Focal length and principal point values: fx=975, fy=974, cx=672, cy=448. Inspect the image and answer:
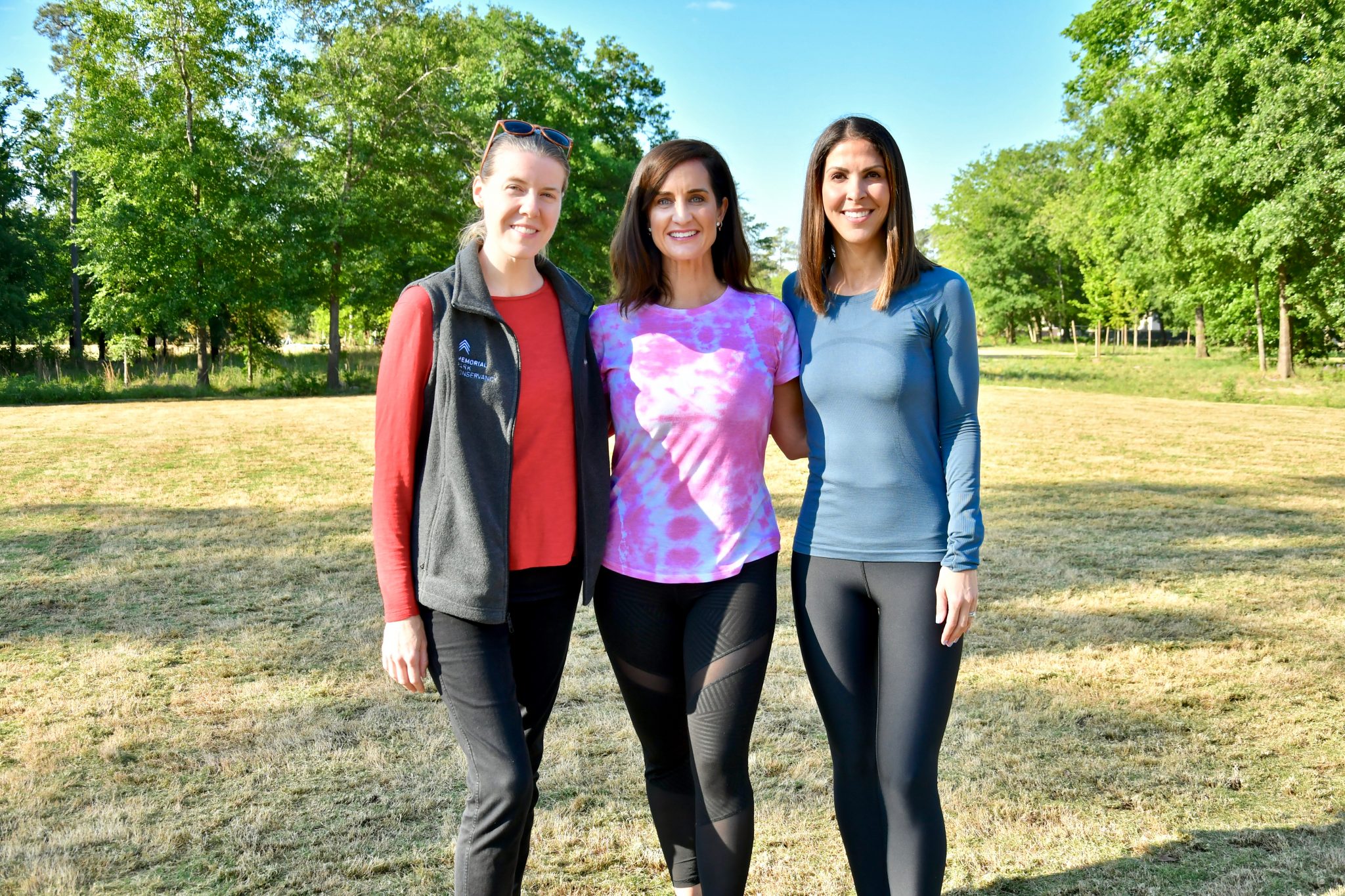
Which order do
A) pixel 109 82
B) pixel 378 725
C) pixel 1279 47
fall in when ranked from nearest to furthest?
pixel 378 725 → pixel 1279 47 → pixel 109 82

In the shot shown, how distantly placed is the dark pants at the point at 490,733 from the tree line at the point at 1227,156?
22291 mm

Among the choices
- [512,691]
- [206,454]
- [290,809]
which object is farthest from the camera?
[206,454]

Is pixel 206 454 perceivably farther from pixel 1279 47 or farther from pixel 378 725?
pixel 1279 47

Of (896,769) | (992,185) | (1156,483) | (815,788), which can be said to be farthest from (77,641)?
(992,185)

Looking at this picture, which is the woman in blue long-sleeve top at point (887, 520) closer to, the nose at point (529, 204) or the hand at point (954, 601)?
the hand at point (954, 601)

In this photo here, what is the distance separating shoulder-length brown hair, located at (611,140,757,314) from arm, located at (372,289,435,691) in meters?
0.62

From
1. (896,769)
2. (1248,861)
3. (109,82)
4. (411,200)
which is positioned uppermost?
(109,82)

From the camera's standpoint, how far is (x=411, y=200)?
1051 inches

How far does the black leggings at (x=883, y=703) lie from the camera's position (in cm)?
238

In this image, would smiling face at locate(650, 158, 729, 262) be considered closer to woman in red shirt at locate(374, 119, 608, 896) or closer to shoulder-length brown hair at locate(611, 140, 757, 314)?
shoulder-length brown hair at locate(611, 140, 757, 314)

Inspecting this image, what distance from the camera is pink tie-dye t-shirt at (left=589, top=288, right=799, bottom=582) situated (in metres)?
2.44

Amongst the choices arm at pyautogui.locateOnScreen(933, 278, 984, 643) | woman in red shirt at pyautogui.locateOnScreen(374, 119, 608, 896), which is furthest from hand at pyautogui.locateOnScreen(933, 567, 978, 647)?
woman in red shirt at pyautogui.locateOnScreen(374, 119, 608, 896)

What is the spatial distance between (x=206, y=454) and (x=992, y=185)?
165 feet

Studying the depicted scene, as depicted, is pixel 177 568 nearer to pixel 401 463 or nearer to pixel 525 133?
pixel 401 463
